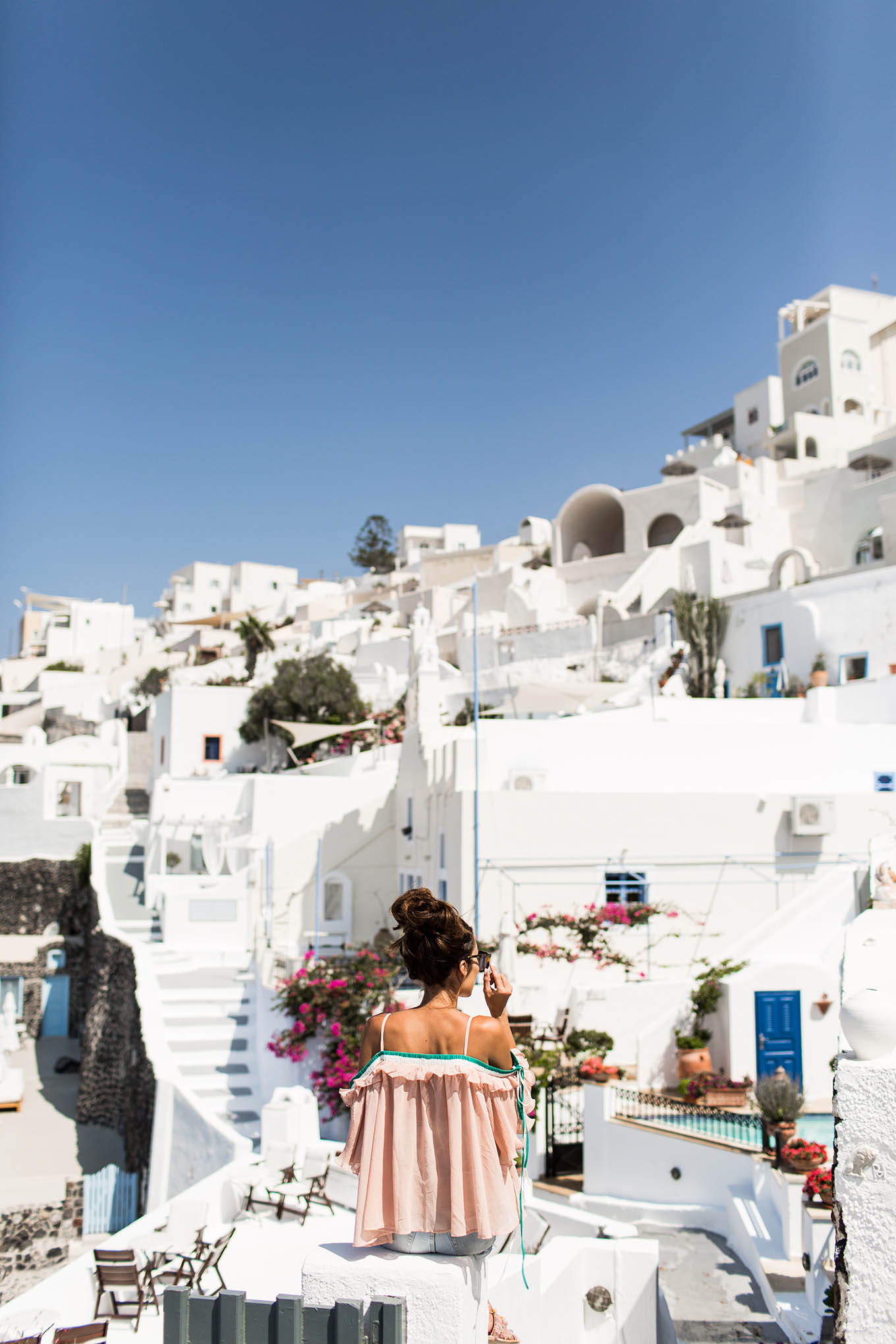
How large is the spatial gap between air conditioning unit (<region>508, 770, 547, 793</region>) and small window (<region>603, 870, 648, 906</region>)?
6.28 feet

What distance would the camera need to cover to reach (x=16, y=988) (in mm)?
30109

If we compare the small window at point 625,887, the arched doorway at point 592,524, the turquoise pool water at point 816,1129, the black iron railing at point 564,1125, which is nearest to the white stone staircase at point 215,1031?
the black iron railing at point 564,1125

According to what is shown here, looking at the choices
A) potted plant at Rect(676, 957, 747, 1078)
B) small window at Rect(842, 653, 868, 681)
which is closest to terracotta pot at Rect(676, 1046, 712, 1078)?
potted plant at Rect(676, 957, 747, 1078)

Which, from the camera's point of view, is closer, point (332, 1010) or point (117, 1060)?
point (332, 1010)

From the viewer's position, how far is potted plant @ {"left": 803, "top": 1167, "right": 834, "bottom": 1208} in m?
8.23

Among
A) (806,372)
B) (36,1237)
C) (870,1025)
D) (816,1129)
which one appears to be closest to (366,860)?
(36,1237)

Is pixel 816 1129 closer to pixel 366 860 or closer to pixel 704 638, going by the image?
pixel 366 860

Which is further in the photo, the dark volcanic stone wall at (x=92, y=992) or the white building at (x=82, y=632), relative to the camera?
the white building at (x=82, y=632)

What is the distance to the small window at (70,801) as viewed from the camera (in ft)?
124

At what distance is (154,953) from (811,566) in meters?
21.2

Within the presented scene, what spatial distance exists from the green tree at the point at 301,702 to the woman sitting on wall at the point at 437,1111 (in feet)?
103

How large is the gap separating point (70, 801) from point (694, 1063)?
3069 centimetres

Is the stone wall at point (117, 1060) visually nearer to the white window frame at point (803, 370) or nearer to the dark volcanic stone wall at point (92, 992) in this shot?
the dark volcanic stone wall at point (92, 992)

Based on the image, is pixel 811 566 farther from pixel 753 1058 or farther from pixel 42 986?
pixel 42 986
